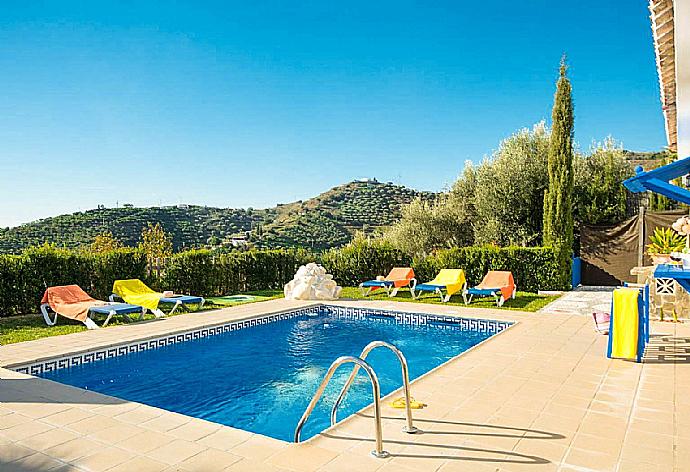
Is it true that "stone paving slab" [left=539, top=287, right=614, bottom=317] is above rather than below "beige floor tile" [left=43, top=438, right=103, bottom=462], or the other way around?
above

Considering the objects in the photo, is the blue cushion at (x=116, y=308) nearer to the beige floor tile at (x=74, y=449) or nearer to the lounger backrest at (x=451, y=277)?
the beige floor tile at (x=74, y=449)

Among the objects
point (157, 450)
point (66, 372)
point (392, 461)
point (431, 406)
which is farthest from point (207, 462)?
point (66, 372)

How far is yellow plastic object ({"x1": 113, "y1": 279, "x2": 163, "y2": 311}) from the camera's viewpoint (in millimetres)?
10406

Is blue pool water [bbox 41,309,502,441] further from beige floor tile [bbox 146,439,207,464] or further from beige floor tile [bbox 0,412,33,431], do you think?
beige floor tile [bbox 0,412,33,431]

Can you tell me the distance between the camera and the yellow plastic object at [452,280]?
Answer: 12.4 meters

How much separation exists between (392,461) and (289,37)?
13.5m

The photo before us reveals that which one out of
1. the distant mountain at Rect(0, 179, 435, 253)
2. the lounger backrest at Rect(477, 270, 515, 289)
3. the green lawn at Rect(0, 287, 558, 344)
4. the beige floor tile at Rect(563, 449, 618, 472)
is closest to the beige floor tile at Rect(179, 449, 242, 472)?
the beige floor tile at Rect(563, 449, 618, 472)

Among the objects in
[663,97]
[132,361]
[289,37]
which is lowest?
[132,361]

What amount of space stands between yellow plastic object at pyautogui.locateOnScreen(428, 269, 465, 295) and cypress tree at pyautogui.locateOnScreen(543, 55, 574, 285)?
365 centimetres

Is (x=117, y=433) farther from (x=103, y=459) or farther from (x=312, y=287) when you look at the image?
(x=312, y=287)

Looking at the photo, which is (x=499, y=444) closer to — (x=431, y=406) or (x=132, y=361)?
(x=431, y=406)

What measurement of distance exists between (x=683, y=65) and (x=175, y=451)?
569 cm

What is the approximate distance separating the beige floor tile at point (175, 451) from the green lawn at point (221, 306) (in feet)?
17.6

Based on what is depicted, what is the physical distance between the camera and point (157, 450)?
3.84 metres
